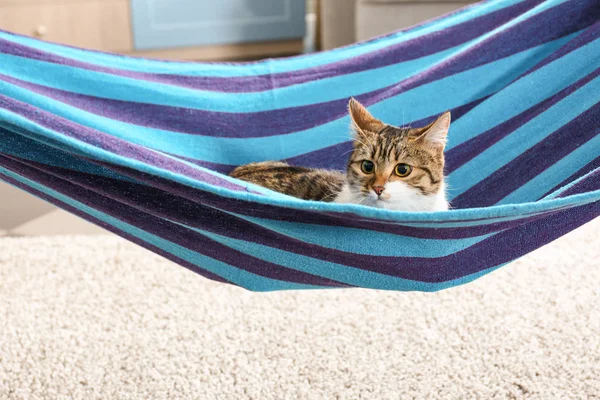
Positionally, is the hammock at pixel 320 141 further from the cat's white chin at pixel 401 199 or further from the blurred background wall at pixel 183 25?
the blurred background wall at pixel 183 25

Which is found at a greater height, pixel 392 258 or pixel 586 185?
pixel 586 185

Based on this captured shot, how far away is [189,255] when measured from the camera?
1.11m

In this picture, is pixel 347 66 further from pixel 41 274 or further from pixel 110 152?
pixel 41 274

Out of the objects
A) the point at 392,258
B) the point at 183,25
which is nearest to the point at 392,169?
the point at 392,258

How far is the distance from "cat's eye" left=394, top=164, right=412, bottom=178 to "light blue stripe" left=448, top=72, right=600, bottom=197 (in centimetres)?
16

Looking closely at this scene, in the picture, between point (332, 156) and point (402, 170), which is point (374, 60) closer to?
point (332, 156)

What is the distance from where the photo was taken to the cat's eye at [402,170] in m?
1.21

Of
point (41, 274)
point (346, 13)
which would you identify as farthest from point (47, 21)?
point (41, 274)

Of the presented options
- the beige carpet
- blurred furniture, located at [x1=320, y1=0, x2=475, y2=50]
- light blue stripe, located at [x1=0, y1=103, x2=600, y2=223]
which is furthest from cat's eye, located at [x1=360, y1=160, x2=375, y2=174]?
blurred furniture, located at [x1=320, y1=0, x2=475, y2=50]

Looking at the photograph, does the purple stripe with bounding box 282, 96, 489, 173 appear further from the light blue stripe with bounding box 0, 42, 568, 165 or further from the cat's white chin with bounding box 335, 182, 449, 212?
the cat's white chin with bounding box 335, 182, 449, 212

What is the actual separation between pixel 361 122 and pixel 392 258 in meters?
0.33

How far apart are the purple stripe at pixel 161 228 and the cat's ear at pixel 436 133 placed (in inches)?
11.9

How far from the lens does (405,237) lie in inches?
38.7

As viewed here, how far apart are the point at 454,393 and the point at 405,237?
0.49 metres
